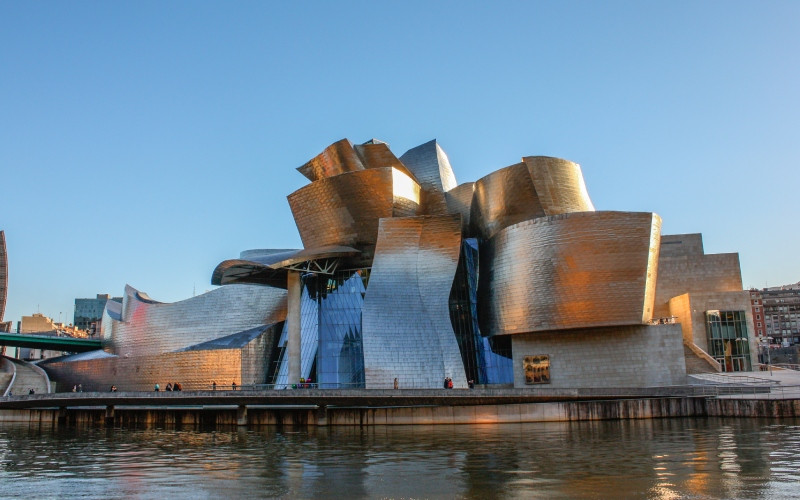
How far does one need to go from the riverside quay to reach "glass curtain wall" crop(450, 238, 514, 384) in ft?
0.29

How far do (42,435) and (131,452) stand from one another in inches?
400

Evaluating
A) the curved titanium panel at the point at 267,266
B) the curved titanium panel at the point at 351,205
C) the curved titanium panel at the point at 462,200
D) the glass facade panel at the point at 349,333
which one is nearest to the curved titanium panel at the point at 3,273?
the curved titanium panel at the point at 267,266

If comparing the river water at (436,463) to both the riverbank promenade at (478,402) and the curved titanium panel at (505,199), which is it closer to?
the riverbank promenade at (478,402)

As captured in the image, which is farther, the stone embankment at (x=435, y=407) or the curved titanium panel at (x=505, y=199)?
the curved titanium panel at (x=505, y=199)

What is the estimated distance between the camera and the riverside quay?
115ft

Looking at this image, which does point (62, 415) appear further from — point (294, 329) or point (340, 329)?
point (340, 329)

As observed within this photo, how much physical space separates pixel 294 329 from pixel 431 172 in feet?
44.7

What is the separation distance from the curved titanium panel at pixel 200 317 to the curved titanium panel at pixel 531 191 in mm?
15722

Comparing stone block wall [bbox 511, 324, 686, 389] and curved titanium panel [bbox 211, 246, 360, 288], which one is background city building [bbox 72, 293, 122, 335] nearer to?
curved titanium panel [bbox 211, 246, 360, 288]

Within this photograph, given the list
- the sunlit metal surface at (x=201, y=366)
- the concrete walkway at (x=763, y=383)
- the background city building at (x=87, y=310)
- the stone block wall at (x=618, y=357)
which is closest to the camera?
the concrete walkway at (x=763, y=383)

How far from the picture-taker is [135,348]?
4750 cm

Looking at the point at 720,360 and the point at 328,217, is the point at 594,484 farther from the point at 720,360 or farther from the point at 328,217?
the point at 720,360

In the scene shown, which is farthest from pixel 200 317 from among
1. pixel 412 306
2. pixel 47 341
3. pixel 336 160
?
pixel 47 341

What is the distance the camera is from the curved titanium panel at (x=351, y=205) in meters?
38.7
